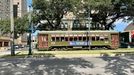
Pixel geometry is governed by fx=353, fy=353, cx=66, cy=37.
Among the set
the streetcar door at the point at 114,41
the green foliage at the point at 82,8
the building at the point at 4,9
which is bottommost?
the streetcar door at the point at 114,41

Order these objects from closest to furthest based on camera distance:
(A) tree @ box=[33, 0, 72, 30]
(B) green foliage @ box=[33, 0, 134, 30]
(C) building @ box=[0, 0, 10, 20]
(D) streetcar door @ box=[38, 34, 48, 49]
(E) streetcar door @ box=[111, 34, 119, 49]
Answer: (D) streetcar door @ box=[38, 34, 48, 49] < (E) streetcar door @ box=[111, 34, 119, 49] < (B) green foliage @ box=[33, 0, 134, 30] < (A) tree @ box=[33, 0, 72, 30] < (C) building @ box=[0, 0, 10, 20]

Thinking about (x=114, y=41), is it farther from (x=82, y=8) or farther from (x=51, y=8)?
(x=51, y=8)

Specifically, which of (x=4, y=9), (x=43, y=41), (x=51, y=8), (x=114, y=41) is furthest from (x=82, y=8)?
(x=4, y=9)

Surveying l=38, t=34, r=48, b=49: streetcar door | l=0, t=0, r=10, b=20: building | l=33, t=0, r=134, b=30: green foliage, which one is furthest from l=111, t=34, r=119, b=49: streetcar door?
l=0, t=0, r=10, b=20: building

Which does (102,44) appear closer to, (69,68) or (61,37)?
(61,37)

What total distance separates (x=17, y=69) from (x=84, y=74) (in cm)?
373

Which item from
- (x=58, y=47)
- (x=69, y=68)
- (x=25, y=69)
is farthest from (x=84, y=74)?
(x=58, y=47)

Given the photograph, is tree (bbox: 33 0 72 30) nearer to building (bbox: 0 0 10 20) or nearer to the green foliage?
the green foliage

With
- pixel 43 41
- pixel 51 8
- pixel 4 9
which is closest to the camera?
pixel 43 41

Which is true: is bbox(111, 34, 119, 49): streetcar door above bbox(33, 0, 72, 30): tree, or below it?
below

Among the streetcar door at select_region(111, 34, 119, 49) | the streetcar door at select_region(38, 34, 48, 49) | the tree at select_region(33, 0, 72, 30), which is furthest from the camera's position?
the tree at select_region(33, 0, 72, 30)

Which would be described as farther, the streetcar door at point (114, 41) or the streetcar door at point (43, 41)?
the streetcar door at point (114, 41)

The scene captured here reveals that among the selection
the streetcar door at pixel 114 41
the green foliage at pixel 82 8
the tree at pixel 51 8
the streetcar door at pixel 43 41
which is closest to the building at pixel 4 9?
the tree at pixel 51 8

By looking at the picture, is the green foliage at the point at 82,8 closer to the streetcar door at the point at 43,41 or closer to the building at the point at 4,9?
the streetcar door at the point at 43,41
